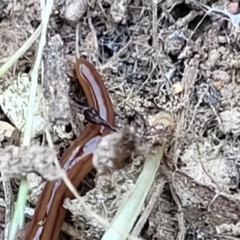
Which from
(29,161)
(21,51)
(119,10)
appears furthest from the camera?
(119,10)

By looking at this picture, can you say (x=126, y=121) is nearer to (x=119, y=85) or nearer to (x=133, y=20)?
(x=119, y=85)

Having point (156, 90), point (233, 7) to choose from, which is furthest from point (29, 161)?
point (233, 7)

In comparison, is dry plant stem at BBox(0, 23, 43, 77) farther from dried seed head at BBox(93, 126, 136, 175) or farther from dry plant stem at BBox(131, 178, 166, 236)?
dry plant stem at BBox(131, 178, 166, 236)

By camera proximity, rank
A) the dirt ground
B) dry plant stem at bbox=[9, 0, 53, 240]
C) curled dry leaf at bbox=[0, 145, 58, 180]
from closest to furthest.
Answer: curled dry leaf at bbox=[0, 145, 58, 180], dry plant stem at bbox=[9, 0, 53, 240], the dirt ground

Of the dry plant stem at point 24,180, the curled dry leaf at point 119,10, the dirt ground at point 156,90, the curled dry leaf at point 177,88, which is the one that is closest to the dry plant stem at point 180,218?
the dirt ground at point 156,90

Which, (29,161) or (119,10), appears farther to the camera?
(119,10)

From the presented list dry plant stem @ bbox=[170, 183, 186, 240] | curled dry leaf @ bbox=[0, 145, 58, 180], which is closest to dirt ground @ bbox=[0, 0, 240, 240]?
dry plant stem @ bbox=[170, 183, 186, 240]

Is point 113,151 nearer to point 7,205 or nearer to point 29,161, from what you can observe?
point 29,161
